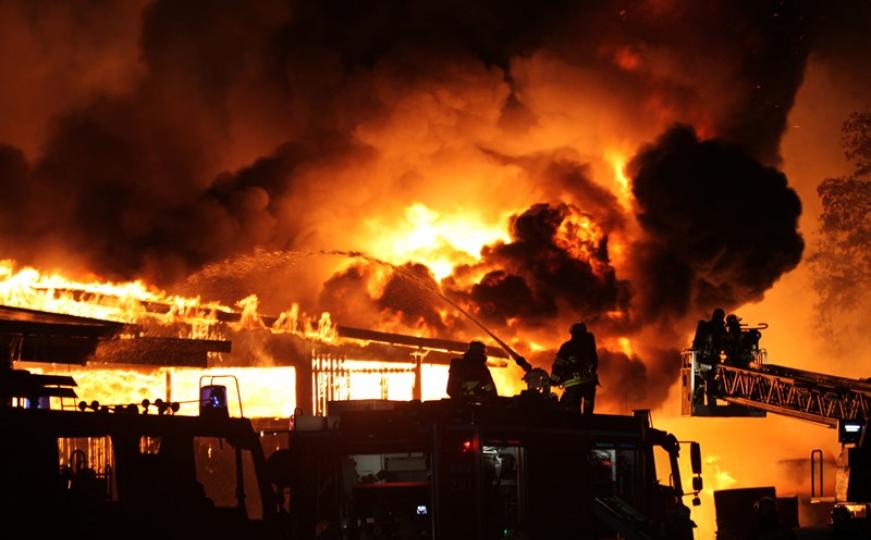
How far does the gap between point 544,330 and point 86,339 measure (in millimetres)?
12339

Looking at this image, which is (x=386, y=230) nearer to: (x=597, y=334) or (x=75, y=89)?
(x=597, y=334)

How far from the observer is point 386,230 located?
1329 inches

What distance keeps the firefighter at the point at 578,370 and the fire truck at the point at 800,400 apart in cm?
471

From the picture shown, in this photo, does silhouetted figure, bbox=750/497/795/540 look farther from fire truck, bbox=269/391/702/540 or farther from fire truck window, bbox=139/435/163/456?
fire truck window, bbox=139/435/163/456

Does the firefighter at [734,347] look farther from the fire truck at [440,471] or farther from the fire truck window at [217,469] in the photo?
the fire truck window at [217,469]

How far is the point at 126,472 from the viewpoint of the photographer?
10609 mm

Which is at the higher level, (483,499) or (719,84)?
(719,84)

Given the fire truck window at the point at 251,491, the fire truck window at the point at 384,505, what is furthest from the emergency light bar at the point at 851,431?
the fire truck window at the point at 251,491

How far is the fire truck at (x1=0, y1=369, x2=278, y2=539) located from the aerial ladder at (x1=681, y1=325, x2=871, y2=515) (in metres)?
12.5

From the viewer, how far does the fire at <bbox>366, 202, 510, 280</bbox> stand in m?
32.4

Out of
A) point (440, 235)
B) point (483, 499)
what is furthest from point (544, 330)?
point (483, 499)

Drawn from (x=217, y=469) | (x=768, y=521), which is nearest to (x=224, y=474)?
(x=217, y=469)

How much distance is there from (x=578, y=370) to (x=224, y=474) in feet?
24.8

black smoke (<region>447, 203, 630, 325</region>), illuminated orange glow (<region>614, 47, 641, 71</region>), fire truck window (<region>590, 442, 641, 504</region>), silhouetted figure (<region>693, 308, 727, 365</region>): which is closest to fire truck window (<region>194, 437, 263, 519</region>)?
fire truck window (<region>590, 442, 641, 504</region>)
